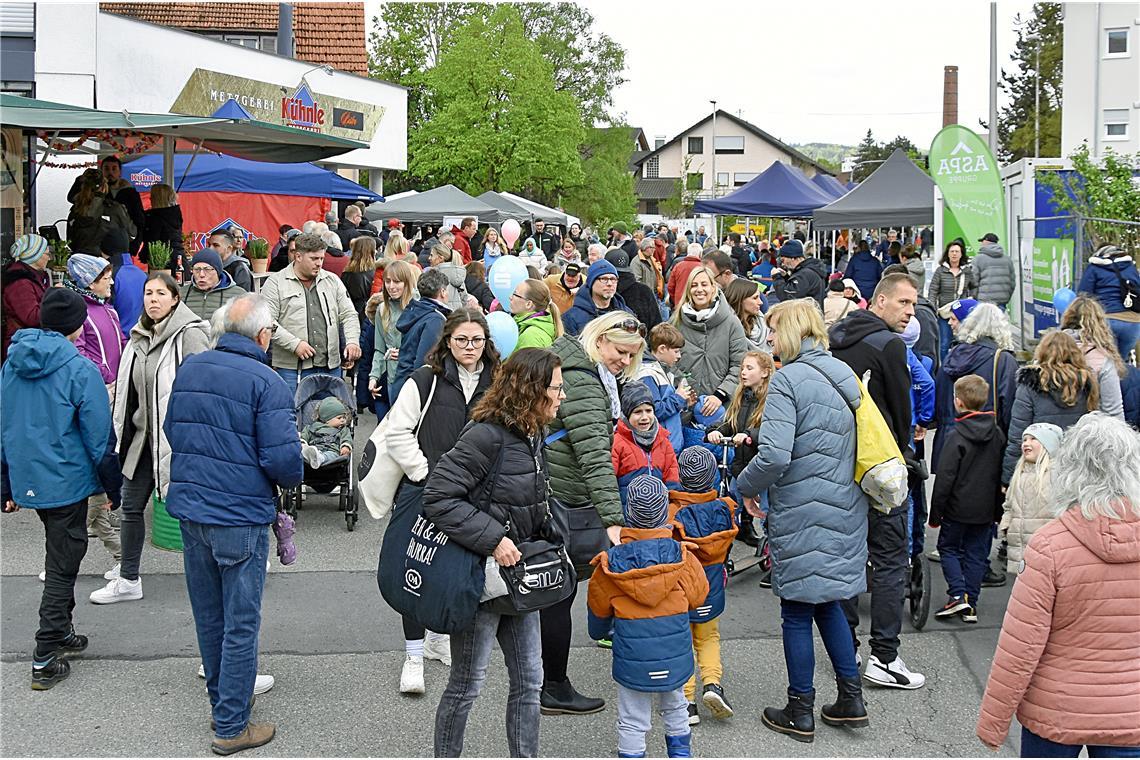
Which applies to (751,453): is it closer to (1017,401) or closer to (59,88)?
(1017,401)

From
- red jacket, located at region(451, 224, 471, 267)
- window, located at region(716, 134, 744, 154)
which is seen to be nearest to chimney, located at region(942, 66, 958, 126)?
window, located at region(716, 134, 744, 154)

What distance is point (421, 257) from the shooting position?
15117 millimetres

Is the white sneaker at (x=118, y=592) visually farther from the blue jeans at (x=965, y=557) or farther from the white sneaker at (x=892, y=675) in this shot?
the blue jeans at (x=965, y=557)

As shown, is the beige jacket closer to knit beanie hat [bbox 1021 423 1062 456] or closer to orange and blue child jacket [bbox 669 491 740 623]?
orange and blue child jacket [bbox 669 491 740 623]

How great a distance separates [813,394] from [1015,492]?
174 centimetres

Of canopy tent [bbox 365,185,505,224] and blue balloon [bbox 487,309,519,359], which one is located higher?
canopy tent [bbox 365,185,505,224]

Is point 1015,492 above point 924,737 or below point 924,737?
above

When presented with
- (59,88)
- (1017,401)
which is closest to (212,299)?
(1017,401)

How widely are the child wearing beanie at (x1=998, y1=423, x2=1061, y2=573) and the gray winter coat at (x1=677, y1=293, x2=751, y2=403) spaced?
7.40 feet

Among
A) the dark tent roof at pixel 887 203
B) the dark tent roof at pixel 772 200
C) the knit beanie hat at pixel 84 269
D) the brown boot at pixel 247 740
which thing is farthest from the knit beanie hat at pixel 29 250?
the dark tent roof at pixel 772 200

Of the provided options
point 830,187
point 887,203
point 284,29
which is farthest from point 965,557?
point 284,29

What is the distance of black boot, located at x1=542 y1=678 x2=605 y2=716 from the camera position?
5.48 metres

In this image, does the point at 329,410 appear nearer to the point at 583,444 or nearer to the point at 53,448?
the point at 53,448

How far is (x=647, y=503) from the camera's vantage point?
Result: 4.83 meters
